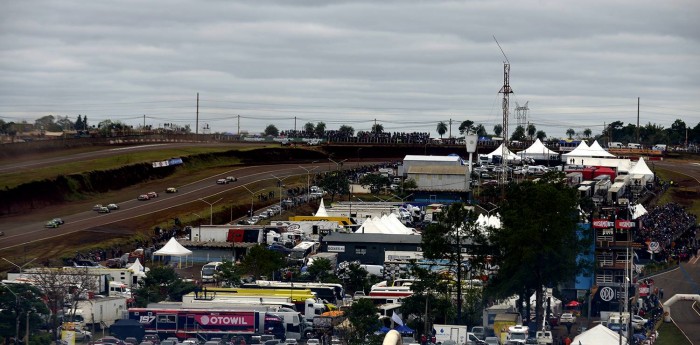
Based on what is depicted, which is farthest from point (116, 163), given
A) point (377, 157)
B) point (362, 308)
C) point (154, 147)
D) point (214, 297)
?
point (362, 308)

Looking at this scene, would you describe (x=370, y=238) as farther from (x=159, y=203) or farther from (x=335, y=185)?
(x=335, y=185)

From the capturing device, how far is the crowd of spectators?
7275 centimetres

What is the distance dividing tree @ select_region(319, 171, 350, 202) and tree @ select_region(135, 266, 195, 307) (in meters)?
52.0

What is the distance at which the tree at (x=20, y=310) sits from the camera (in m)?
46.8

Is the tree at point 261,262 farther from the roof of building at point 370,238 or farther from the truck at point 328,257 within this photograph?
the roof of building at point 370,238

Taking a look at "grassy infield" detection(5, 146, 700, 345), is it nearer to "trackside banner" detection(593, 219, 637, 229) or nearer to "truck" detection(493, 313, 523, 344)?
"trackside banner" detection(593, 219, 637, 229)

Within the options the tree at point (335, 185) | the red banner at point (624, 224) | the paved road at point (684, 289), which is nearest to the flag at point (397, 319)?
the paved road at point (684, 289)

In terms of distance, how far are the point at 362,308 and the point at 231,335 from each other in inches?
223

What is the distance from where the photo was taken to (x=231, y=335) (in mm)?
49250

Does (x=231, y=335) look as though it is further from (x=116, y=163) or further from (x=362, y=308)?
(x=116, y=163)

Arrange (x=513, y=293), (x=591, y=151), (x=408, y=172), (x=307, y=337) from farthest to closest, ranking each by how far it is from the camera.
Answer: (x=591, y=151) < (x=408, y=172) < (x=513, y=293) < (x=307, y=337)

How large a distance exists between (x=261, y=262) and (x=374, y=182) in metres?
50.4

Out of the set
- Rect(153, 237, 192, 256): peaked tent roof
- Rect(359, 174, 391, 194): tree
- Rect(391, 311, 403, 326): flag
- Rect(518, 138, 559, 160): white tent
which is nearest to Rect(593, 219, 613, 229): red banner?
Rect(391, 311, 403, 326): flag

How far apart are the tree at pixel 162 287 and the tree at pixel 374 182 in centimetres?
5697
